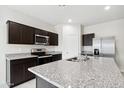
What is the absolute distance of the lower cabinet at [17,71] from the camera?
8.66ft

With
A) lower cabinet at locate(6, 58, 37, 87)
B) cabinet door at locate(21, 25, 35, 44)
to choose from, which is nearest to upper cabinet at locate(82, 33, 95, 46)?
cabinet door at locate(21, 25, 35, 44)

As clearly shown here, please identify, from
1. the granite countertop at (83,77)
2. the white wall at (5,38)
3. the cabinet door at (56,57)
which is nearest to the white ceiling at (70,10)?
the white wall at (5,38)

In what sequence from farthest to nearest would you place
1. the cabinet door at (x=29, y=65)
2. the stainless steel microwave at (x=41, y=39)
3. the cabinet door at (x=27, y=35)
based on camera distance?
1. the stainless steel microwave at (x=41, y=39)
2. the cabinet door at (x=27, y=35)
3. the cabinet door at (x=29, y=65)

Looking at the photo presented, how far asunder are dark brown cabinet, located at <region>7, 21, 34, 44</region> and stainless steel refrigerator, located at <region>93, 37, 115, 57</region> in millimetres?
3093

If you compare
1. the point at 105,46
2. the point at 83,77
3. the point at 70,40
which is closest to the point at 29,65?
the point at 83,77

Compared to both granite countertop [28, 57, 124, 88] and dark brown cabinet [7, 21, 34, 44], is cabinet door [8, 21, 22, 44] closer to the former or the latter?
dark brown cabinet [7, 21, 34, 44]

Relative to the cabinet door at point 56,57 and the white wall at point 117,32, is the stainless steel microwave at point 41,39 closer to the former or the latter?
the cabinet door at point 56,57

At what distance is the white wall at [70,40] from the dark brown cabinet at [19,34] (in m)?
2.02

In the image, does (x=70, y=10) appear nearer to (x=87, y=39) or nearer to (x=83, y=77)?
(x=87, y=39)

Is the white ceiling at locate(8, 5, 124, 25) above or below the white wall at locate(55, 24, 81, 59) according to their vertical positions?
above

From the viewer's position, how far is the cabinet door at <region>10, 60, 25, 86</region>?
2652mm

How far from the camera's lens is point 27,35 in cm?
344

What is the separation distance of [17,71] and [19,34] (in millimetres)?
1219
